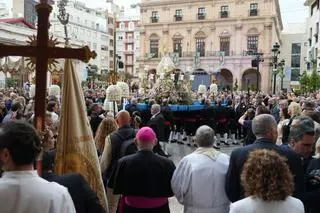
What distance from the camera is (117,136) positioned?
575 cm

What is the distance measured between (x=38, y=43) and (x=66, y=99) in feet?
1.76

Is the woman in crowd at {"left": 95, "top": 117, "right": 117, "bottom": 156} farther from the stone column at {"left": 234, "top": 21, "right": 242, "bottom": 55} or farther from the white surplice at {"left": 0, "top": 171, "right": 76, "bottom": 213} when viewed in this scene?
the stone column at {"left": 234, "top": 21, "right": 242, "bottom": 55}

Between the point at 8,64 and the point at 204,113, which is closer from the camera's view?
the point at 204,113

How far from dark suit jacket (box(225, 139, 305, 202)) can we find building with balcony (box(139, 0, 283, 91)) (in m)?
47.7

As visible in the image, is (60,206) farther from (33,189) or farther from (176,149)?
(176,149)

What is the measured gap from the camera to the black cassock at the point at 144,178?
4434 millimetres

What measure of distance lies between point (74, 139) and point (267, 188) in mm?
1724

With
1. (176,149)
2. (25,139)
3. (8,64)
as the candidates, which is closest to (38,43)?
(25,139)

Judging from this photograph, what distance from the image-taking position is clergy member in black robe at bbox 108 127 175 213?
444 cm

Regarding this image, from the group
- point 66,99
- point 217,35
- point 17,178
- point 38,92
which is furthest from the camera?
point 217,35

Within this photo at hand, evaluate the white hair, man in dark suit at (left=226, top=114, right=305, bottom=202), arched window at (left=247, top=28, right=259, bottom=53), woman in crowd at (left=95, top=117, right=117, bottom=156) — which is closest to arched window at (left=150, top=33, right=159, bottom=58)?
arched window at (left=247, top=28, right=259, bottom=53)

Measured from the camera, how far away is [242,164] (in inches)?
157

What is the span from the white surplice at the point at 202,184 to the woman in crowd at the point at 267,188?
161 centimetres

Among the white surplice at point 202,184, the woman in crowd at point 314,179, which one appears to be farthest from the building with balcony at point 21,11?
the woman in crowd at point 314,179
